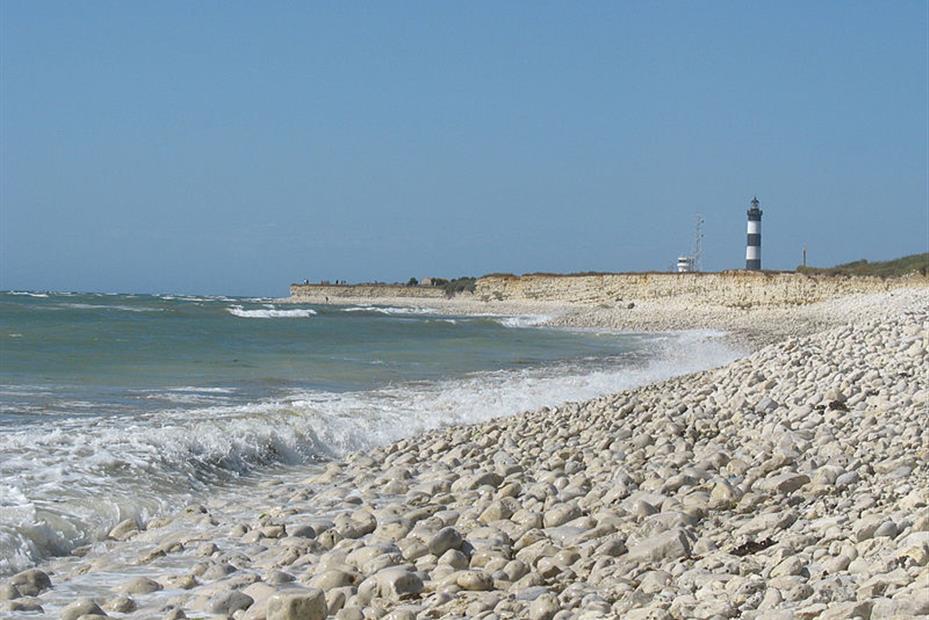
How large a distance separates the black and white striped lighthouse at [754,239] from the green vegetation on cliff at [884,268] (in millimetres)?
11601

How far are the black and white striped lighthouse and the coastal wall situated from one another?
996cm

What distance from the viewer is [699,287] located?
47312 mm

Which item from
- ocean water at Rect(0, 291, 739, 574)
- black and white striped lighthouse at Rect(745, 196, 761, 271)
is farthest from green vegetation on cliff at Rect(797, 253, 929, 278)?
ocean water at Rect(0, 291, 739, 574)

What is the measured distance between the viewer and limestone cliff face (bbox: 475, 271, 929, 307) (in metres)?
41.0

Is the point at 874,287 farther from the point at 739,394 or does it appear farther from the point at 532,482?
the point at 532,482

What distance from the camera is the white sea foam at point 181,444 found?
227 inches

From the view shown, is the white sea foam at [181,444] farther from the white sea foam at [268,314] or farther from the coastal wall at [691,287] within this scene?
the coastal wall at [691,287]

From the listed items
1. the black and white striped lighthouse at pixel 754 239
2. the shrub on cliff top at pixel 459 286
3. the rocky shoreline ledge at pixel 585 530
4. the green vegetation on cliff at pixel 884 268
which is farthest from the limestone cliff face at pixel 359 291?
the rocky shoreline ledge at pixel 585 530

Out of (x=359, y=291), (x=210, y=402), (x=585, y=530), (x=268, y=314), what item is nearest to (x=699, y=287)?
(x=268, y=314)

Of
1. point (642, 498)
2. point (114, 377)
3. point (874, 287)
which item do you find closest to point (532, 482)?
point (642, 498)

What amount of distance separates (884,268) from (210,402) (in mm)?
39233

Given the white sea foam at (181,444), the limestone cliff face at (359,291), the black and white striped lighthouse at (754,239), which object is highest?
the black and white striped lighthouse at (754,239)

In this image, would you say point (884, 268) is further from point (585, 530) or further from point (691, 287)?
point (585, 530)

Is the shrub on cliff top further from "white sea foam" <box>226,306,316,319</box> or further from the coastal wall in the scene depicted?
"white sea foam" <box>226,306,316,319</box>
